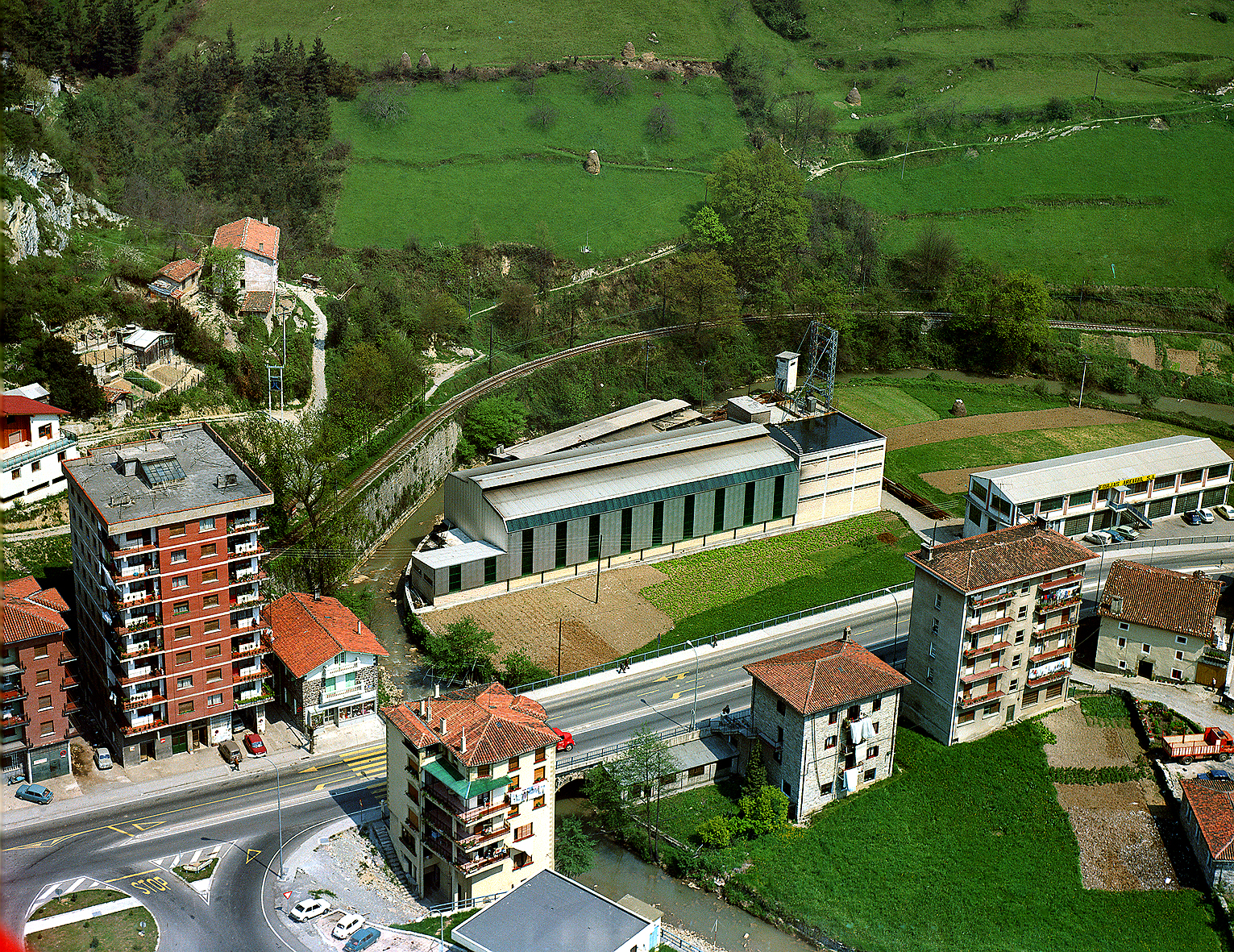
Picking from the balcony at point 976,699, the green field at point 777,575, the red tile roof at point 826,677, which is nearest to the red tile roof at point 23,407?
the green field at point 777,575

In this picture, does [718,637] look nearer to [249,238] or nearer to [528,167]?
[249,238]

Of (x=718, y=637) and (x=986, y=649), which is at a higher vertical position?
(x=986, y=649)

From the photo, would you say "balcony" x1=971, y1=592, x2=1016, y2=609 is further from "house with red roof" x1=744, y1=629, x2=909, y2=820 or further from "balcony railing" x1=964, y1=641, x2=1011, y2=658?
"house with red roof" x1=744, y1=629, x2=909, y2=820

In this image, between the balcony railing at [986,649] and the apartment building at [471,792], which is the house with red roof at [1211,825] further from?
the apartment building at [471,792]

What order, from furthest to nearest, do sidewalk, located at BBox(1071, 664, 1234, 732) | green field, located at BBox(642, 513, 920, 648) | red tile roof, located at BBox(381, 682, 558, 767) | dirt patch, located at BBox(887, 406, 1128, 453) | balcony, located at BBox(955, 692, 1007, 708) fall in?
dirt patch, located at BBox(887, 406, 1128, 453), green field, located at BBox(642, 513, 920, 648), sidewalk, located at BBox(1071, 664, 1234, 732), balcony, located at BBox(955, 692, 1007, 708), red tile roof, located at BBox(381, 682, 558, 767)

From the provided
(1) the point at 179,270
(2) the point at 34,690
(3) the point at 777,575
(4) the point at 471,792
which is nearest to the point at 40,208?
(1) the point at 179,270

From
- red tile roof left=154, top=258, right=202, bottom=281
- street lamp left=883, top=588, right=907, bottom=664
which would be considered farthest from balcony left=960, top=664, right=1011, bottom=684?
red tile roof left=154, top=258, right=202, bottom=281
